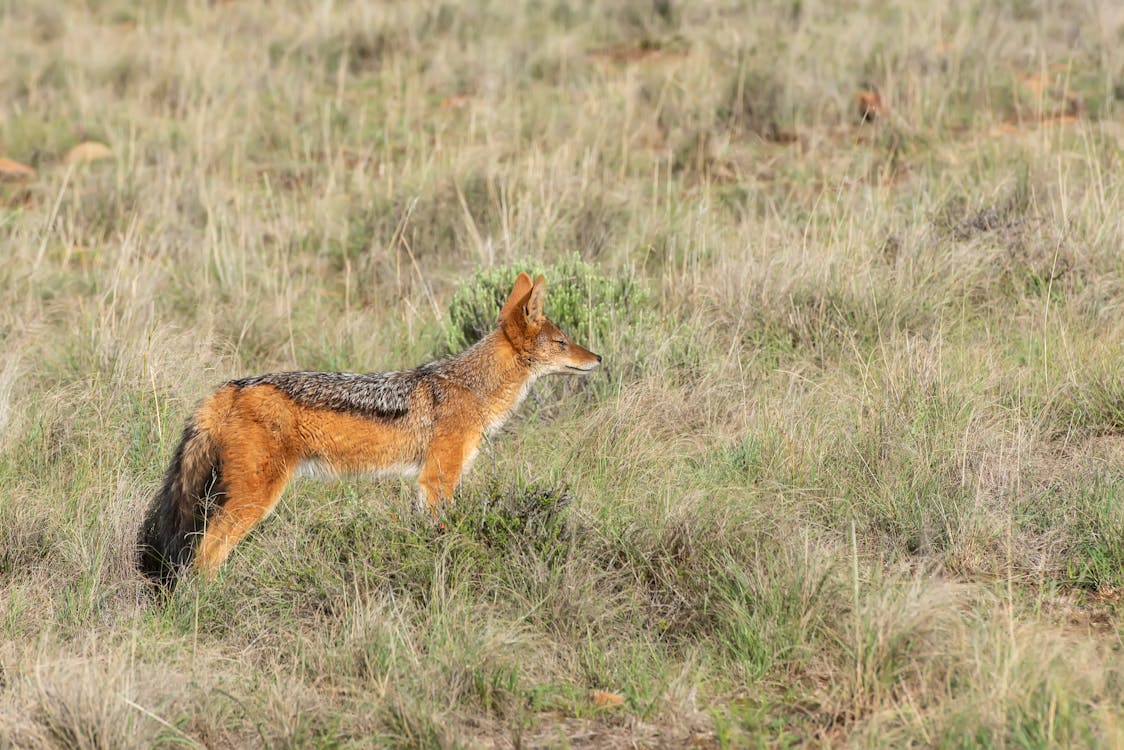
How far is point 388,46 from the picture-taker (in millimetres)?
16016

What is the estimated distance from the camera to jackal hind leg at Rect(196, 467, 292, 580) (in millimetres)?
5461

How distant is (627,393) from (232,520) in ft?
7.74

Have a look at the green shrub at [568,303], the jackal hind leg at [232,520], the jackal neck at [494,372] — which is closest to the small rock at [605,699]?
the jackal hind leg at [232,520]

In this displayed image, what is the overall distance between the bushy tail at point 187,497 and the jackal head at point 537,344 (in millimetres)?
1751

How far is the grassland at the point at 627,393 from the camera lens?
4.52 m

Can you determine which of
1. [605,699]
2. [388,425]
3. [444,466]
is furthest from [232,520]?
[605,699]

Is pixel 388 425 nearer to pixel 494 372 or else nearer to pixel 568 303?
pixel 494 372

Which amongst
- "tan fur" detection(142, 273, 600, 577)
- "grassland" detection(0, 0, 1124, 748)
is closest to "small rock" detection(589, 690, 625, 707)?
"grassland" detection(0, 0, 1124, 748)

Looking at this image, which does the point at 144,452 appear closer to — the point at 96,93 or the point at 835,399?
the point at 835,399

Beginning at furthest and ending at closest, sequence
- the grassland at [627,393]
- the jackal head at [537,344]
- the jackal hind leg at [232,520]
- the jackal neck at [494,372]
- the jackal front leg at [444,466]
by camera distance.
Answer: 1. the jackal head at [537,344]
2. the jackal neck at [494,372]
3. the jackal front leg at [444,466]
4. the jackal hind leg at [232,520]
5. the grassland at [627,393]

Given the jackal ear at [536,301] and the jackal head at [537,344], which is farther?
the jackal head at [537,344]

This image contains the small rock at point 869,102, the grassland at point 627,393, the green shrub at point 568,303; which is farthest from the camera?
the small rock at point 869,102

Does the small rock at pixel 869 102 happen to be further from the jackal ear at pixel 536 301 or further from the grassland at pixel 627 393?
the jackal ear at pixel 536 301

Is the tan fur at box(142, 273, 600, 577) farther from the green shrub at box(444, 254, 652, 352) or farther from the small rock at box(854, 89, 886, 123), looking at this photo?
the small rock at box(854, 89, 886, 123)
